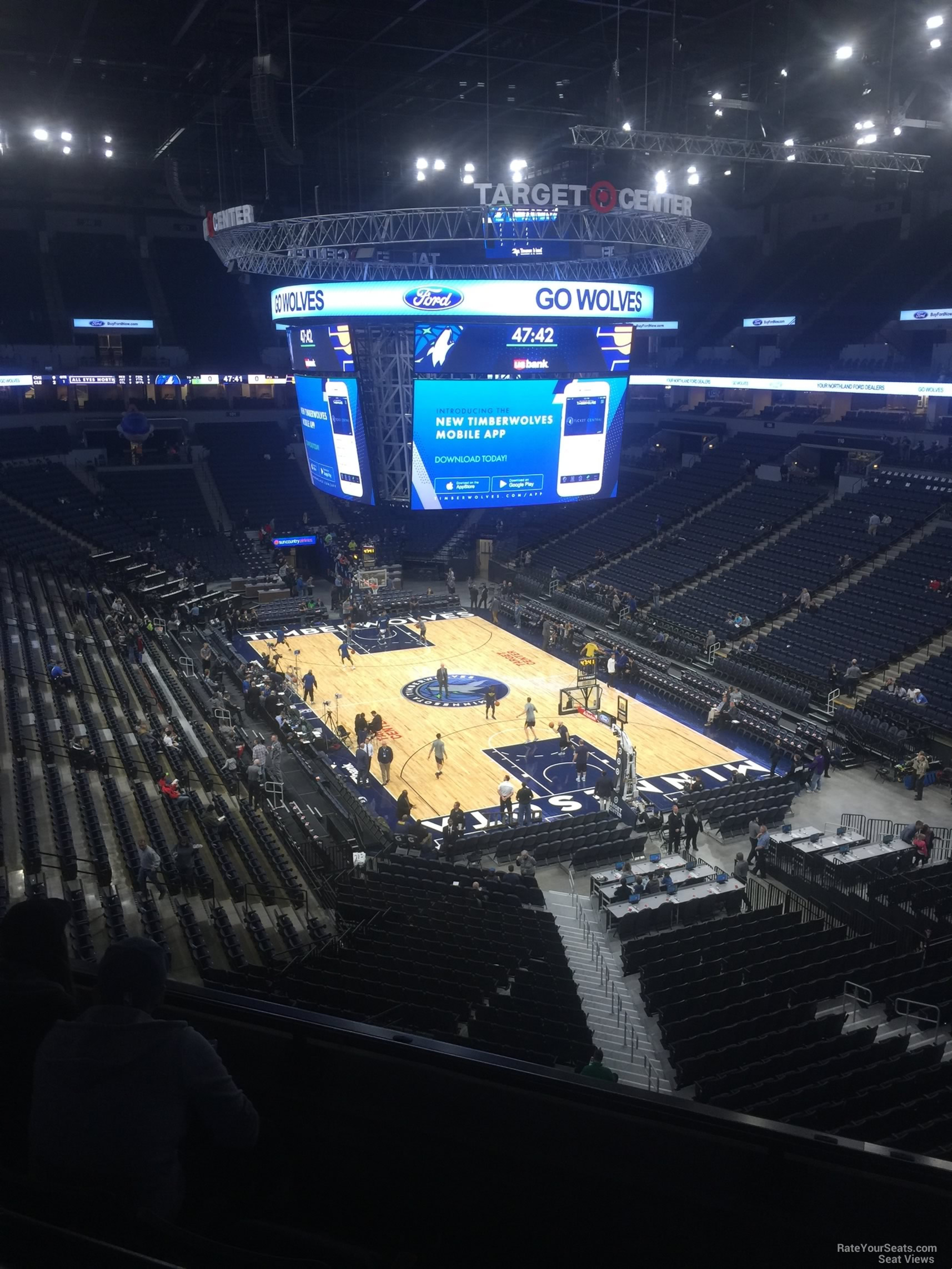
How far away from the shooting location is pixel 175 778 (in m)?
18.3

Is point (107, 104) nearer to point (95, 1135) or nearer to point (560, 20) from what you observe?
point (560, 20)

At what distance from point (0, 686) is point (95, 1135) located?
19745 millimetres

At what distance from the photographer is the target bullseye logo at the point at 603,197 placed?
66.0 ft

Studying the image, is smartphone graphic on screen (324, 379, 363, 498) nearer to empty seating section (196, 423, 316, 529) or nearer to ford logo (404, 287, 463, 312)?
ford logo (404, 287, 463, 312)

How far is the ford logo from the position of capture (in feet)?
71.2

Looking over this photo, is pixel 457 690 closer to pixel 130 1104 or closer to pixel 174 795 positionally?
pixel 174 795

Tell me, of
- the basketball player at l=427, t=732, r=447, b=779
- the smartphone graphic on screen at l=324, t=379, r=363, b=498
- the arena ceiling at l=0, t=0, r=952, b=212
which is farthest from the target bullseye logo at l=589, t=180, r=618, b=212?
the basketball player at l=427, t=732, r=447, b=779

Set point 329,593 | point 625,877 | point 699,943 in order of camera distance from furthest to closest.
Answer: point 329,593 < point 625,877 < point 699,943

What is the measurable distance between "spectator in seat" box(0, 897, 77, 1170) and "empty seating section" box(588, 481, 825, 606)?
3236 centimetres

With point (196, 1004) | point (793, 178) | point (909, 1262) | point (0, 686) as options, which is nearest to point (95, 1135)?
point (196, 1004)

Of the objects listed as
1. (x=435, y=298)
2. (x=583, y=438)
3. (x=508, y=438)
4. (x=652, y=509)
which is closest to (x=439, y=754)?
(x=508, y=438)

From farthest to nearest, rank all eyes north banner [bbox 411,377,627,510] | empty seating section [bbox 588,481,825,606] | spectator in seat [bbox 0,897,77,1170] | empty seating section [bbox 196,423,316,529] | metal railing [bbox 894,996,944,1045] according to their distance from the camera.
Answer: empty seating section [bbox 196,423,316,529], empty seating section [bbox 588,481,825,606], all eyes north banner [bbox 411,377,627,510], metal railing [bbox 894,996,944,1045], spectator in seat [bbox 0,897,77,1170]

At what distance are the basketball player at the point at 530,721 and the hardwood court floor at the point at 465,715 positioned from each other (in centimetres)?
18

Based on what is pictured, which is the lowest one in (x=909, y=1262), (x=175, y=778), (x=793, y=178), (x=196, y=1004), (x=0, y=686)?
(x=175, y=778)
